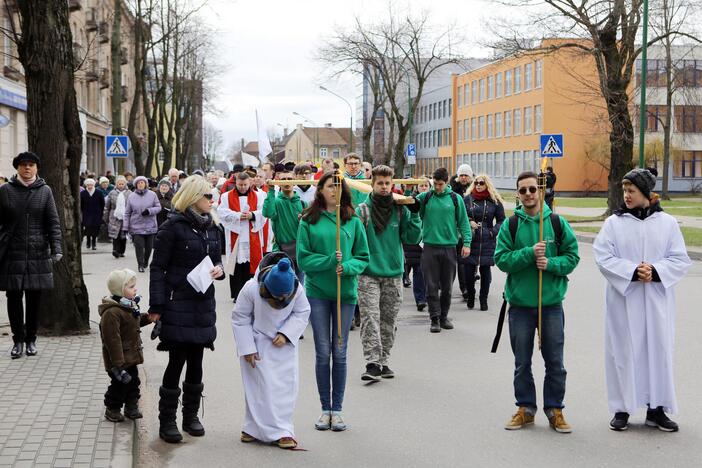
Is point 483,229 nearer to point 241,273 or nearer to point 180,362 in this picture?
point 241,273

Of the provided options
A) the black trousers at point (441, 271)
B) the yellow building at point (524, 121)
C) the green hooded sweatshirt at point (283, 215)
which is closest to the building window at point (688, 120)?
the yellow building at point (524, 121)

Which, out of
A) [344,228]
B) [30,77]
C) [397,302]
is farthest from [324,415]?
[30,77]

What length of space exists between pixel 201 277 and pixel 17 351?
11.4 feet

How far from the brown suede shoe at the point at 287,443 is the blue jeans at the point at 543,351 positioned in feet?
5.28

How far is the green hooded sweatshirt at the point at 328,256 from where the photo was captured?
6863mm

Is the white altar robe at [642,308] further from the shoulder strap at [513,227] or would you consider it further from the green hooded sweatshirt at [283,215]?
the green hooded sweatshirt at [283,215]

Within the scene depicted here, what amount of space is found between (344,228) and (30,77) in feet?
15.4

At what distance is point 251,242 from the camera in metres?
12.4

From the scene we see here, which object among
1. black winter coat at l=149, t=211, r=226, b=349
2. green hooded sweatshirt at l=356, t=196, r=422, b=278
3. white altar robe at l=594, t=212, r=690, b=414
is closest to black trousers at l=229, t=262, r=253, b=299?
green hooded sweatshirt at l=356, t=196, r=422, b=278

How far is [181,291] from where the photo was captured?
621 cm

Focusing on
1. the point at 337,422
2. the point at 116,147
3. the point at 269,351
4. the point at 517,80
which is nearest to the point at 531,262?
the point at 337,422

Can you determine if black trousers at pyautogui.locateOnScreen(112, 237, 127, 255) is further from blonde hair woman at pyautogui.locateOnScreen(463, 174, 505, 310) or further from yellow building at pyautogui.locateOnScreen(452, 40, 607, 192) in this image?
yellow building at pyautogui.locateOnScreen(452, 40, 607, 192)

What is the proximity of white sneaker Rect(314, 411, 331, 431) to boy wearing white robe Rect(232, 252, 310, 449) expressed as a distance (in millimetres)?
431

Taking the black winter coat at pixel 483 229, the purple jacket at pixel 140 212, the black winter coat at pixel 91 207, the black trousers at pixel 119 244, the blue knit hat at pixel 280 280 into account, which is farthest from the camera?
the black winter coat at pixel 91 207
